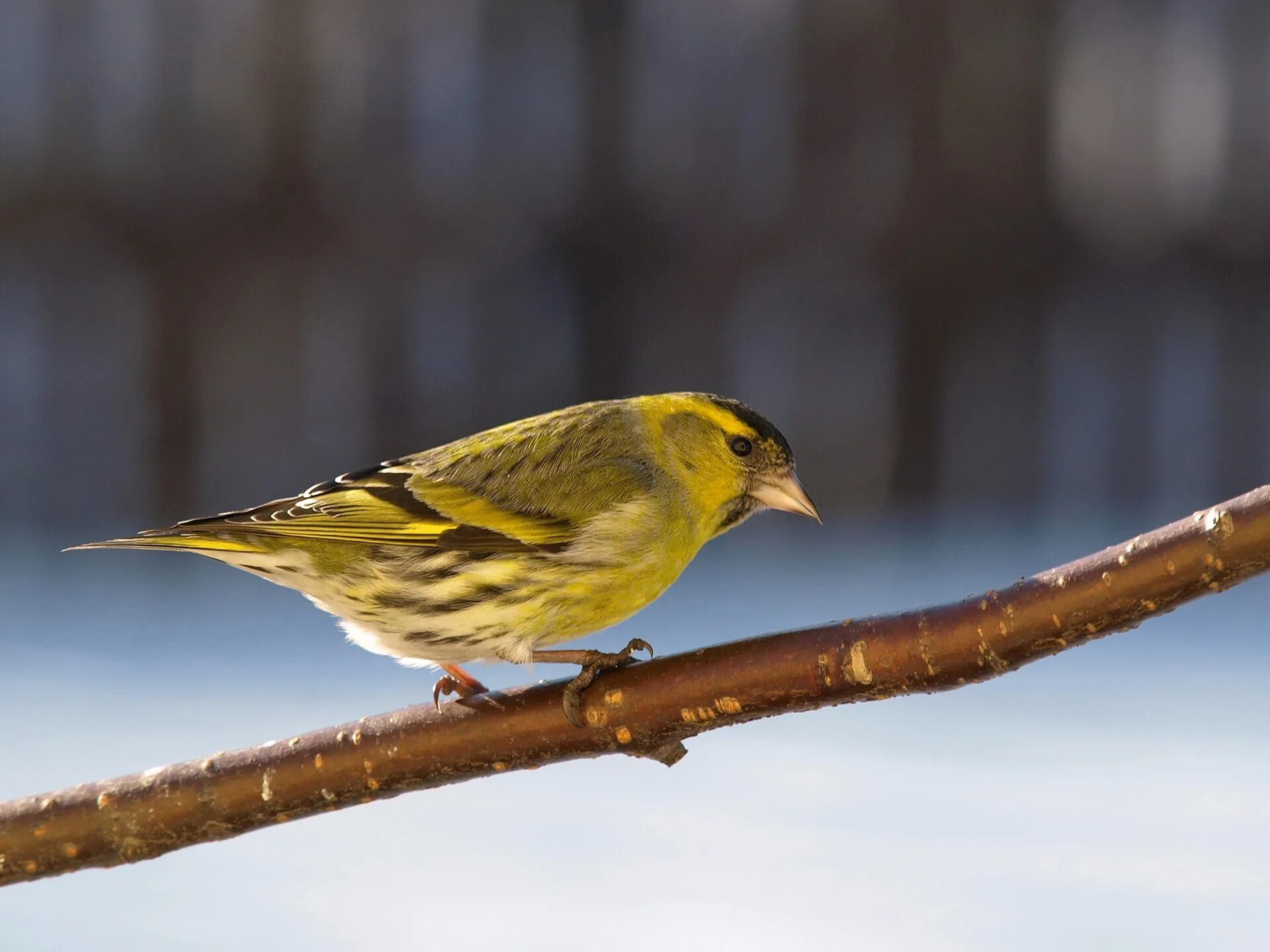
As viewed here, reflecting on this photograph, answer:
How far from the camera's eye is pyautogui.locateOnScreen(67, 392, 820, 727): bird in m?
1.37

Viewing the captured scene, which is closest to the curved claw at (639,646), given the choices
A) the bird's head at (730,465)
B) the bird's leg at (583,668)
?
the bird's leg at (583,668)

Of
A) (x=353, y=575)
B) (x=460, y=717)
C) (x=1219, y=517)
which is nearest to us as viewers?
(x=1219, y=517)

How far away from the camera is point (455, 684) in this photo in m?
1.48

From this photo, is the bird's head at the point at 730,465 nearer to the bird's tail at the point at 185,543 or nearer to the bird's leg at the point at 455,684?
the bird's leg at the point at 455,684

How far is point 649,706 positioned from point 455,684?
0.36 metres

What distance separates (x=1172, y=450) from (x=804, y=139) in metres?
1.33

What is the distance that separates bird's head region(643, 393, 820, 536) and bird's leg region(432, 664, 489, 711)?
1.04 ft

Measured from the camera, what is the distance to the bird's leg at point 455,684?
1.45 m

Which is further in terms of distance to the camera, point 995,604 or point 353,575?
point 353,575

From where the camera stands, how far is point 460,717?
129 centimetres

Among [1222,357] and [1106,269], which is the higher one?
[1106,269]

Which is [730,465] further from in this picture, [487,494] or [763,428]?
[487,494]

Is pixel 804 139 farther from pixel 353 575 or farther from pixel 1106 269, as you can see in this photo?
pixel 353 575

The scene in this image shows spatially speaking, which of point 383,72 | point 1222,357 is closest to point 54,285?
point 383,72
